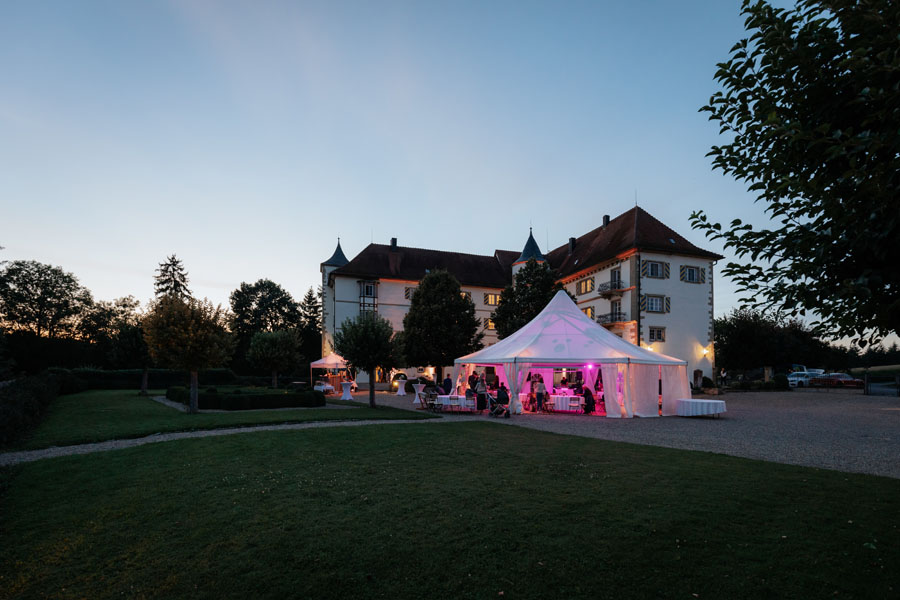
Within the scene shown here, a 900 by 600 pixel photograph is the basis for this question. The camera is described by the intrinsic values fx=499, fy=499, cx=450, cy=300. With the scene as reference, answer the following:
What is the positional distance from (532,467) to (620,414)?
37.2 feet

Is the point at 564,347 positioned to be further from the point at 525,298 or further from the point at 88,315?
the point at 88,315

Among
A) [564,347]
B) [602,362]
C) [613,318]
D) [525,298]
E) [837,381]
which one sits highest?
[525,298]

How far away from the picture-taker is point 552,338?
802 inches

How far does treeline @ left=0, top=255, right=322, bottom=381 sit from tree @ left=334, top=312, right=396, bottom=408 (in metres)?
11.6

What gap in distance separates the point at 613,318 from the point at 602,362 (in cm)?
1836

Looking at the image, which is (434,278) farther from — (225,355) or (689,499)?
(689,499)

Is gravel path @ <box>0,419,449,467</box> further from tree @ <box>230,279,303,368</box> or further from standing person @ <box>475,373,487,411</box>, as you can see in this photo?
tree @ <box>230,279,303,368</box>

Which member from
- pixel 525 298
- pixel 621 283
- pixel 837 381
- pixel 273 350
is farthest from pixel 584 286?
pixel 273 350

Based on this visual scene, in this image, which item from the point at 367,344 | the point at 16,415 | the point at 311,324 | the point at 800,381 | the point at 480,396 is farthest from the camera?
the point at 311,324

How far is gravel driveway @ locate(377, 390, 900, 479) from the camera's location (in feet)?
31.9

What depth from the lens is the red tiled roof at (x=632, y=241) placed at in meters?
34.8

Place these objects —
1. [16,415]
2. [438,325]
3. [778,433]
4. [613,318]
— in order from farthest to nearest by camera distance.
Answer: [613,318], [438,325], [778,433], [16,415]

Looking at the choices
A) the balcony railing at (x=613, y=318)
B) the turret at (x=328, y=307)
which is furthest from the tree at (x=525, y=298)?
the turret at (x=328, y=307)

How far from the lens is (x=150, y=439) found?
11.4 m
